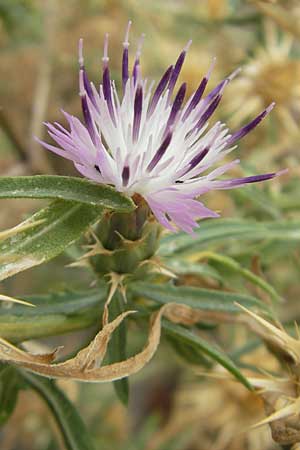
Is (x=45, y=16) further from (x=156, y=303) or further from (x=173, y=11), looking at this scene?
(x=156, y=303)

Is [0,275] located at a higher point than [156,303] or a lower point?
higher

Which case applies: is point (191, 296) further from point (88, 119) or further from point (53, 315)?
point (88, 119)

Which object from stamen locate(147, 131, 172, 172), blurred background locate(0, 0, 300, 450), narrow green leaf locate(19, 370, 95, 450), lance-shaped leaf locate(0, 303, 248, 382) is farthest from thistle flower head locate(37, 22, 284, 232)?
blurred background locate(0, 0, 300, 450)

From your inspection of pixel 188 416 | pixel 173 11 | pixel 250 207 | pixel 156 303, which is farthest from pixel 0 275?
pixel 173 11

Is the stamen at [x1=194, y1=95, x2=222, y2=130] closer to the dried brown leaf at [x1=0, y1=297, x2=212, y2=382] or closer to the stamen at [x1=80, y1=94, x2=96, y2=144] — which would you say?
the stamen at [x1=80, y1=94, x2=96, y2=144]

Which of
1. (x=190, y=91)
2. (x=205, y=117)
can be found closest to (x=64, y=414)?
(x=205, y=117)

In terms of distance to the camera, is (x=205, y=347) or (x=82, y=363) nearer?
(x=82, y=363)

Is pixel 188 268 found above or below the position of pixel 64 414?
above
